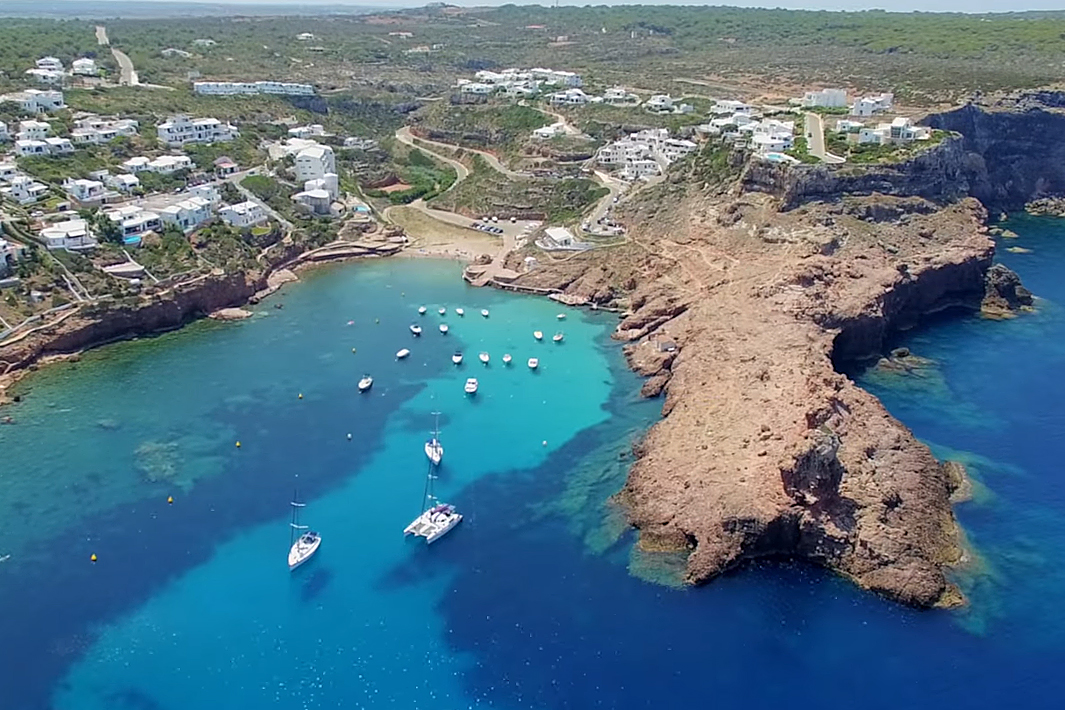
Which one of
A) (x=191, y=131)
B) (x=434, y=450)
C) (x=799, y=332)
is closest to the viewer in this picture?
(x=434, y=450)

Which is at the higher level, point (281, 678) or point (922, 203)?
point (922, 203)

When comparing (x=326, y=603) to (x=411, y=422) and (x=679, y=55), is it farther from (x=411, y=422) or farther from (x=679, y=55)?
(x=679, y=55)

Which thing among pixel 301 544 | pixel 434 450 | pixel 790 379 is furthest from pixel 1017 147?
pixel 301 544

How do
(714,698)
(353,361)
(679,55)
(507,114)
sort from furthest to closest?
(679,55) → (507,114) → (353,361) → (714,698)

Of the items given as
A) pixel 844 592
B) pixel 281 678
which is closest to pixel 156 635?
pixel 281 678

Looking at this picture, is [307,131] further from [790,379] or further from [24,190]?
[790,379]

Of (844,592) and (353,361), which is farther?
(353,361)

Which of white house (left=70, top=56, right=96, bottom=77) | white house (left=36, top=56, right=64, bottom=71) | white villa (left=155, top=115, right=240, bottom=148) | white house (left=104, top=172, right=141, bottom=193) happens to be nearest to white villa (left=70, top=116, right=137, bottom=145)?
white villa (left=155, top=115, right=240, bottom=148)
